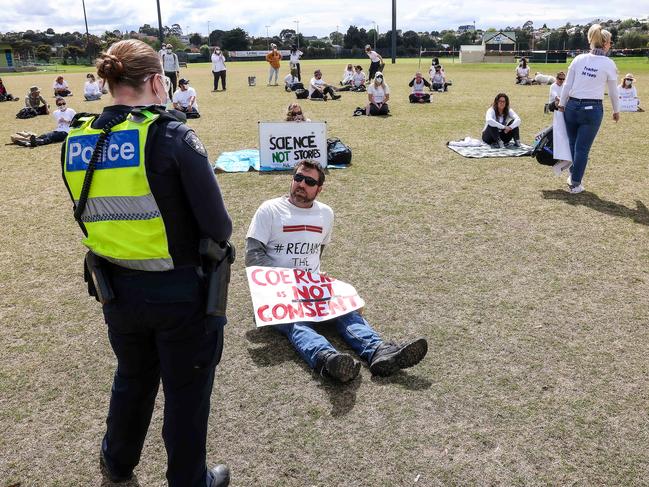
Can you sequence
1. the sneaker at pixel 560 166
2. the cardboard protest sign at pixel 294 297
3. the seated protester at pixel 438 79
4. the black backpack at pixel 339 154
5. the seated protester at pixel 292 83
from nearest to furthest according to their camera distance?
1. the cardboard protest sign at pixel 294 297
2. the sneaker at pixel 560 166
3. the black backpack at pixel 339 154
4. the seated protester at pixel 438 79
5. the seated protester at pixel 292 83

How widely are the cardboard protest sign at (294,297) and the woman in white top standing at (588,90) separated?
5223 millimetres

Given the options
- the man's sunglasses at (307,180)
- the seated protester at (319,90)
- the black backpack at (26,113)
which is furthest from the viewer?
the seated protester at (319,90)

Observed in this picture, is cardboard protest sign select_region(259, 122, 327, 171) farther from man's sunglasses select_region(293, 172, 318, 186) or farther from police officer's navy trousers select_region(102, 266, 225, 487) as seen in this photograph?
police officer's navy trousers select_region(102, 266, 225, 487)

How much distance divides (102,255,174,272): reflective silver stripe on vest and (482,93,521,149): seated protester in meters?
10.7

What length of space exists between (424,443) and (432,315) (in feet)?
5.62

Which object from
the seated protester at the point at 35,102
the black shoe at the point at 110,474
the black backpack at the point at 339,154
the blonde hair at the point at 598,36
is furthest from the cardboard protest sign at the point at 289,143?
the seated protester at the point at 35,102

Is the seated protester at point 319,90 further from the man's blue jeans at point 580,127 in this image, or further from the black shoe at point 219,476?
the black shoe at point 219,476

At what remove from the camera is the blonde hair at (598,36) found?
7.76 metres

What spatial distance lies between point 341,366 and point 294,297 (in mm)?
904

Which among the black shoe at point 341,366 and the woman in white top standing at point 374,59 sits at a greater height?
the woman in white top standing at point 374,59

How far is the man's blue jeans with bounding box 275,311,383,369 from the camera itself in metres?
4.12

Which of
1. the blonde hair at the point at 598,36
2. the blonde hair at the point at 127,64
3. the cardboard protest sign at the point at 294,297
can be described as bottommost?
the cardboard protest sign at the point at 294,297

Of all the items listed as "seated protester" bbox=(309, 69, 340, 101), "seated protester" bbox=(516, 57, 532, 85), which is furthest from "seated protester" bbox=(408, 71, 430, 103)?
"seated protester" bbox=(516, 57, 532, 85)

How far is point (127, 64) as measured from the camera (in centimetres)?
228
